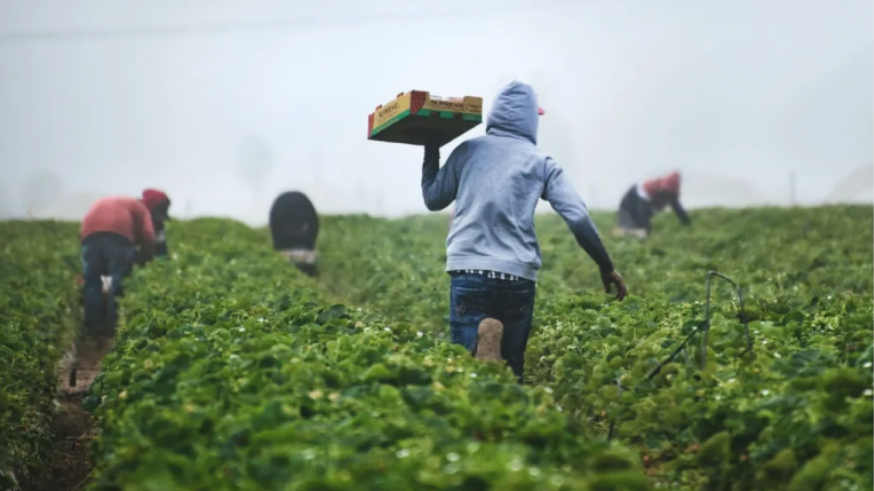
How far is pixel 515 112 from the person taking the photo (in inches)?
208

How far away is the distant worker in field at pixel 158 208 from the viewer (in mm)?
12922

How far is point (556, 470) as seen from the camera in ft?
9.38

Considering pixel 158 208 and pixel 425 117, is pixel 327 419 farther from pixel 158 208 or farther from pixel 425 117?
pixel 158 208

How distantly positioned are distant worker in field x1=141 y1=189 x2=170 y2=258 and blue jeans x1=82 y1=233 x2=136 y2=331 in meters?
2.06

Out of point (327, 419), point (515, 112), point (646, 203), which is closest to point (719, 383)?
point (327, 419)

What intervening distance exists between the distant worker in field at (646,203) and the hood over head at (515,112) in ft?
42.3

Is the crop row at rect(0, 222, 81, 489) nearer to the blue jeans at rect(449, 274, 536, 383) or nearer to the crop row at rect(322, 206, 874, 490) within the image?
the blue jeans at rect(449, 274, 536, 383)

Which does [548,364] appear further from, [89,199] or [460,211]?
[89,199]

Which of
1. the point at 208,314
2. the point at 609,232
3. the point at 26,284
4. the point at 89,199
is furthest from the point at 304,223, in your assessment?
the point at 89,199

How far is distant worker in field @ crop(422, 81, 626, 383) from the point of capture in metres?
4.98

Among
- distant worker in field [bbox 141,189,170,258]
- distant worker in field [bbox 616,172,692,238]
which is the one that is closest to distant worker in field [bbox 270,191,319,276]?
distant worker in field [bbox 141,189,170,258]

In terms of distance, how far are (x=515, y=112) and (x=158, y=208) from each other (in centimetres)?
890

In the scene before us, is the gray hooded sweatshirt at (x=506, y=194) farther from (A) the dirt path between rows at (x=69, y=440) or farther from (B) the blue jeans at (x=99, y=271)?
(B) the blue jeans at (x=99, y=271)

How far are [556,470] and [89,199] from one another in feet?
77.7
